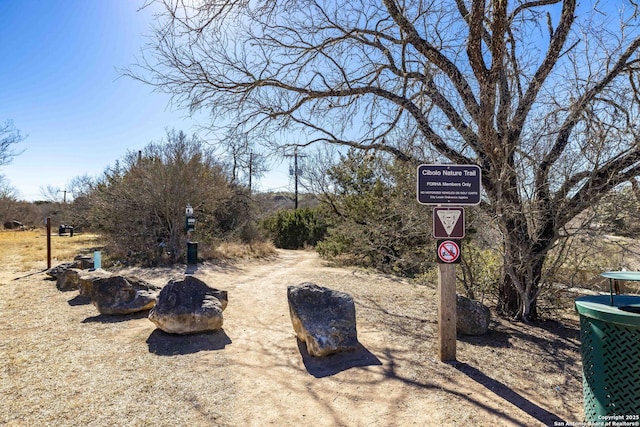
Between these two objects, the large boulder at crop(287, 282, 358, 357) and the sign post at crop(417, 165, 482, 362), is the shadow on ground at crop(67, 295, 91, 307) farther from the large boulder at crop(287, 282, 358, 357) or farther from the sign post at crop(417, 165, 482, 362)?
the sign post at crop(417, 165, 482, 362)

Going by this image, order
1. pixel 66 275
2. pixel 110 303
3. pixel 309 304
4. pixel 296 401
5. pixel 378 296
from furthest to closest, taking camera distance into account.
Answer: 1. pixel 66 275
2. pixel 378 296
3. pixel 110 303
4. pixel 309 304
5. pixel 296 401

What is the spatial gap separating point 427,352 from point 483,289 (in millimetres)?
2341

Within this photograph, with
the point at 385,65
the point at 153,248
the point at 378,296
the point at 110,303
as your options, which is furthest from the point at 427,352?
the point at 153,248

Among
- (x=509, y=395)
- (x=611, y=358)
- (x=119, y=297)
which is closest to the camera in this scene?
(x=611, y=358)

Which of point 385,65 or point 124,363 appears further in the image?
point 385,65

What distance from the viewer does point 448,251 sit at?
3.85 meters

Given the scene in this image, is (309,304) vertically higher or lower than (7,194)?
lower

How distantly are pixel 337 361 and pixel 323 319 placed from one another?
19.9 inches

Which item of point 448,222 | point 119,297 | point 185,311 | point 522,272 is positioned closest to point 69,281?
point 119,297

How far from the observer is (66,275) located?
7.83m

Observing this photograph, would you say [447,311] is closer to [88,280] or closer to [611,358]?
[611,358]

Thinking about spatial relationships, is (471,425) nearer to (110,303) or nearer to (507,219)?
(507,219)

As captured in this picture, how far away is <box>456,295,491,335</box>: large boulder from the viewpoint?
487 cm

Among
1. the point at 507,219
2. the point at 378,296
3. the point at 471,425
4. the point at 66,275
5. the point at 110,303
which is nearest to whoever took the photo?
the point at 471,425
